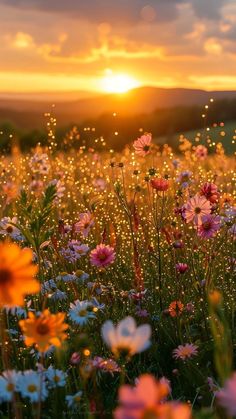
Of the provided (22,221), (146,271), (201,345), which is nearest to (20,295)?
(201,345)

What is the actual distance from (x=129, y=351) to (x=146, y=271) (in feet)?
6.41

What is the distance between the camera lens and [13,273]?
3.20 ft

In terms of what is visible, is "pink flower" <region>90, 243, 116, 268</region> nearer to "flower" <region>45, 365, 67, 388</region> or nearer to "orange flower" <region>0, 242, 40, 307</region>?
"flower" <region>45, 365, 67, 388</region>

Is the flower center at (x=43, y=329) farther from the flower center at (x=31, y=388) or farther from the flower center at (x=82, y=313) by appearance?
the flower center at (x=82, y=313)

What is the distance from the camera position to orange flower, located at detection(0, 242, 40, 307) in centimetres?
97

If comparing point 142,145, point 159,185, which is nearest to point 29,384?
point 159,185

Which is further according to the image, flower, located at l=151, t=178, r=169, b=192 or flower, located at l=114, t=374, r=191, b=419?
flower, located at l=151, t=178, r=169, b=192

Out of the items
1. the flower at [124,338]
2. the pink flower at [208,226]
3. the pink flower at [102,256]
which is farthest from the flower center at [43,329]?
the pink flower at [208,226]

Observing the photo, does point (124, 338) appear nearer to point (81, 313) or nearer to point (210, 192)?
point (81, 313)

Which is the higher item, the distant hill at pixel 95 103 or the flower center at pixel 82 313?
the distant hill at pixel 95 103

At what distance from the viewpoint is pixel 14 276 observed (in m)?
0.97

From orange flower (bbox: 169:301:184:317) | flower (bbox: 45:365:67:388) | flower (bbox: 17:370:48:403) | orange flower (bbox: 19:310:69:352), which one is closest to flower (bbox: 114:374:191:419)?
orange flower (bbox: 19:310:69:352)

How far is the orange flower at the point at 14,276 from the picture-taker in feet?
3.17

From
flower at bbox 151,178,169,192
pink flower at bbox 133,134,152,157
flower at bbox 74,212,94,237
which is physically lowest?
flower at bbox 151,178,169,192
